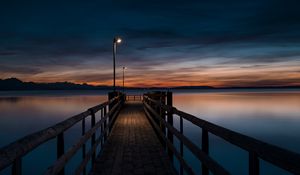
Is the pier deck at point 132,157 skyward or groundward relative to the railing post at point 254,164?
A: groundward

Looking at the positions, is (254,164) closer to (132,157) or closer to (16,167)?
(16,167)

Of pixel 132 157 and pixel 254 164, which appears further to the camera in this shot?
pixel 132 157

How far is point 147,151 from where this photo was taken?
7.41m

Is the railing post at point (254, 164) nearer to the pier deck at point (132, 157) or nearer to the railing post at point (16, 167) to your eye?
the railing post at point (16, 167)

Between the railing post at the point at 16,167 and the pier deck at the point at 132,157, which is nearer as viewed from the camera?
the railing post at the point at 16,167

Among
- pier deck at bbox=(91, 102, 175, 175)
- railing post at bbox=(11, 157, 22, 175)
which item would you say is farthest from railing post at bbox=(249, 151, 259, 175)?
pier deck at bbox=(91, 102, 175, 175)

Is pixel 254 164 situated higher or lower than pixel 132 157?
higher

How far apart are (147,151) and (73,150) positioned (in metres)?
3.94

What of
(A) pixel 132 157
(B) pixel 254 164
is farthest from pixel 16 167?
(A) pixel 132 157

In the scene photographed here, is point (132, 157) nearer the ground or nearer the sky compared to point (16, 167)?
nearer the ground

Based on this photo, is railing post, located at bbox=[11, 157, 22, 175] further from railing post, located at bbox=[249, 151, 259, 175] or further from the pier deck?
the pier deck

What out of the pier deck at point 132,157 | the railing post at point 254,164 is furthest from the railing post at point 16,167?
the pier deck at point 132,157

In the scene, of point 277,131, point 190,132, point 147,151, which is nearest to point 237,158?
point 190,132

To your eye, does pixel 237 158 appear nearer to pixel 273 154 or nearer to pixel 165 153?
pixel 165 153
